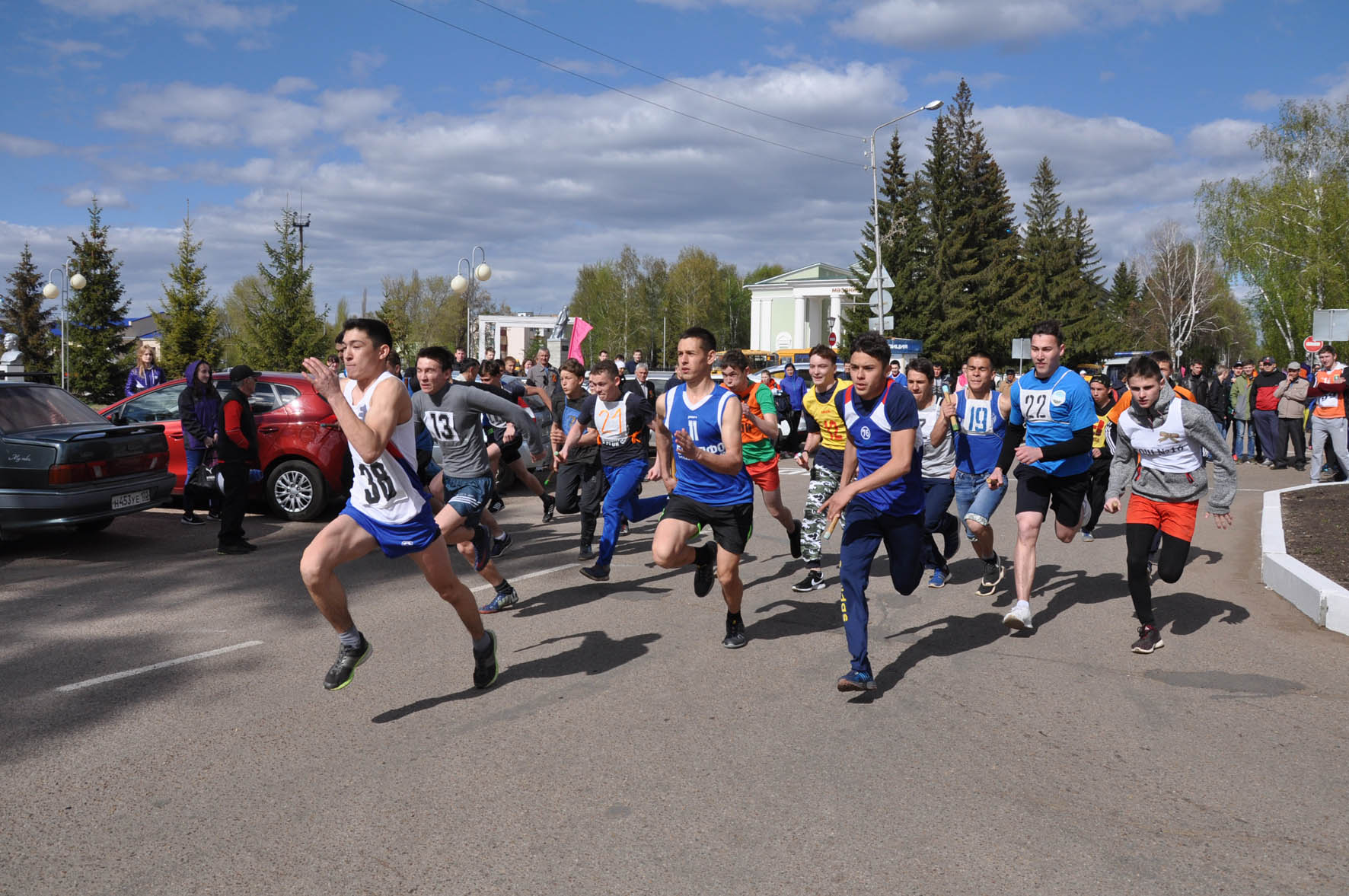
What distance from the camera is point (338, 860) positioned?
3457 mm

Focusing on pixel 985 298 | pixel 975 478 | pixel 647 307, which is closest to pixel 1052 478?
pixel 975 478

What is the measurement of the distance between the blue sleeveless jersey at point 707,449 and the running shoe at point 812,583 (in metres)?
1.95

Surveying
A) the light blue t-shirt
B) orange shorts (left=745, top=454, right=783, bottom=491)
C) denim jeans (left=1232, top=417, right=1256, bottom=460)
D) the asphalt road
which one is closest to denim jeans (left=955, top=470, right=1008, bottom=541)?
the light blue t-shirt

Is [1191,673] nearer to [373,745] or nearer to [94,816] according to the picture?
[373,745]

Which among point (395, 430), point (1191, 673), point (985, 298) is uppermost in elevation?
point (985, 298)

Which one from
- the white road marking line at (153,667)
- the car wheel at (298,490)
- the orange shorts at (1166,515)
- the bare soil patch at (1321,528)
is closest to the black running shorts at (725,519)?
the orange shorts at (1166,515)

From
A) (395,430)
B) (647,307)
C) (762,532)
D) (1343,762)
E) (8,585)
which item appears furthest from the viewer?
(647,307)

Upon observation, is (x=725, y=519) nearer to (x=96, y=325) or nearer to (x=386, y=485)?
(x=386, y=485)

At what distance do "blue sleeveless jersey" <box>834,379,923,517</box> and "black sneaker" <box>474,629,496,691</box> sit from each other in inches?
84.2

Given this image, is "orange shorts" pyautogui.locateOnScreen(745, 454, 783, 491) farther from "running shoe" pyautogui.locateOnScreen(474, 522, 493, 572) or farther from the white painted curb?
the white painted curb

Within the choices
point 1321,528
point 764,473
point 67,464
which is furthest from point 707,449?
point 1321,528

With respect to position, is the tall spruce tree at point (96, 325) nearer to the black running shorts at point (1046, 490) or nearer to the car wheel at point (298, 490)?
the car wheel at point (298, 490)

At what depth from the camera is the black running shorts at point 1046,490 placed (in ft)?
23.6

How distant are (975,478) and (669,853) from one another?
5.73 metres
